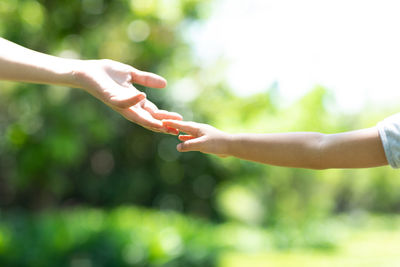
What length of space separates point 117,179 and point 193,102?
3277 millimetres

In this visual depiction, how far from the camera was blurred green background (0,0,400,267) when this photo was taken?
19.6 feet

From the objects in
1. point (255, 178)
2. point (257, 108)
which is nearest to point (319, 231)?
point (255, 178)

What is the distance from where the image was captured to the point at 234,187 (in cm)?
1312

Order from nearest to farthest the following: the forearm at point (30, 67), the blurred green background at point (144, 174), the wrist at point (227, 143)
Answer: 1. the wrist at point (227, 143)
2. the forearm at point (30, 67)
3. the blurred green background at point (144, 174)

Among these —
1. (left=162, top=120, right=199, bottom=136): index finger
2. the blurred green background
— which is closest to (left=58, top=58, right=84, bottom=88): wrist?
(left=162, top=120, right=199, bottom=136): index finger

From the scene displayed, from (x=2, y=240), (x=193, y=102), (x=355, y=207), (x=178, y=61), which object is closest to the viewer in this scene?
(x=2, y=240)

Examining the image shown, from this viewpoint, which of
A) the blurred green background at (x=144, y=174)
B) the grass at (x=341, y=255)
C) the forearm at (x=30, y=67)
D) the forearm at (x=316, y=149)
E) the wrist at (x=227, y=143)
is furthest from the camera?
the grass at (x=341, y=255)

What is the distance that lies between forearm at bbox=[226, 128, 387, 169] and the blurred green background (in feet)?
13.5

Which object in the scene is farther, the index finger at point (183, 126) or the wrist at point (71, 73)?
the wrist at point (71, 73)

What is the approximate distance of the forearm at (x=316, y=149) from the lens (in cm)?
189

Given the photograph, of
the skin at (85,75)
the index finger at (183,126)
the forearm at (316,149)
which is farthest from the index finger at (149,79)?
the forearm at (316,149)

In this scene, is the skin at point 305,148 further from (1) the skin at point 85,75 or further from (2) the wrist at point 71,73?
(2) the wrist at point 71,73

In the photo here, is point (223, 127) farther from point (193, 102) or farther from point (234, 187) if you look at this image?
point (234, 187)

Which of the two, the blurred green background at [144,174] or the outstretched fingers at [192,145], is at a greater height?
the blurred green background at [144,174]
